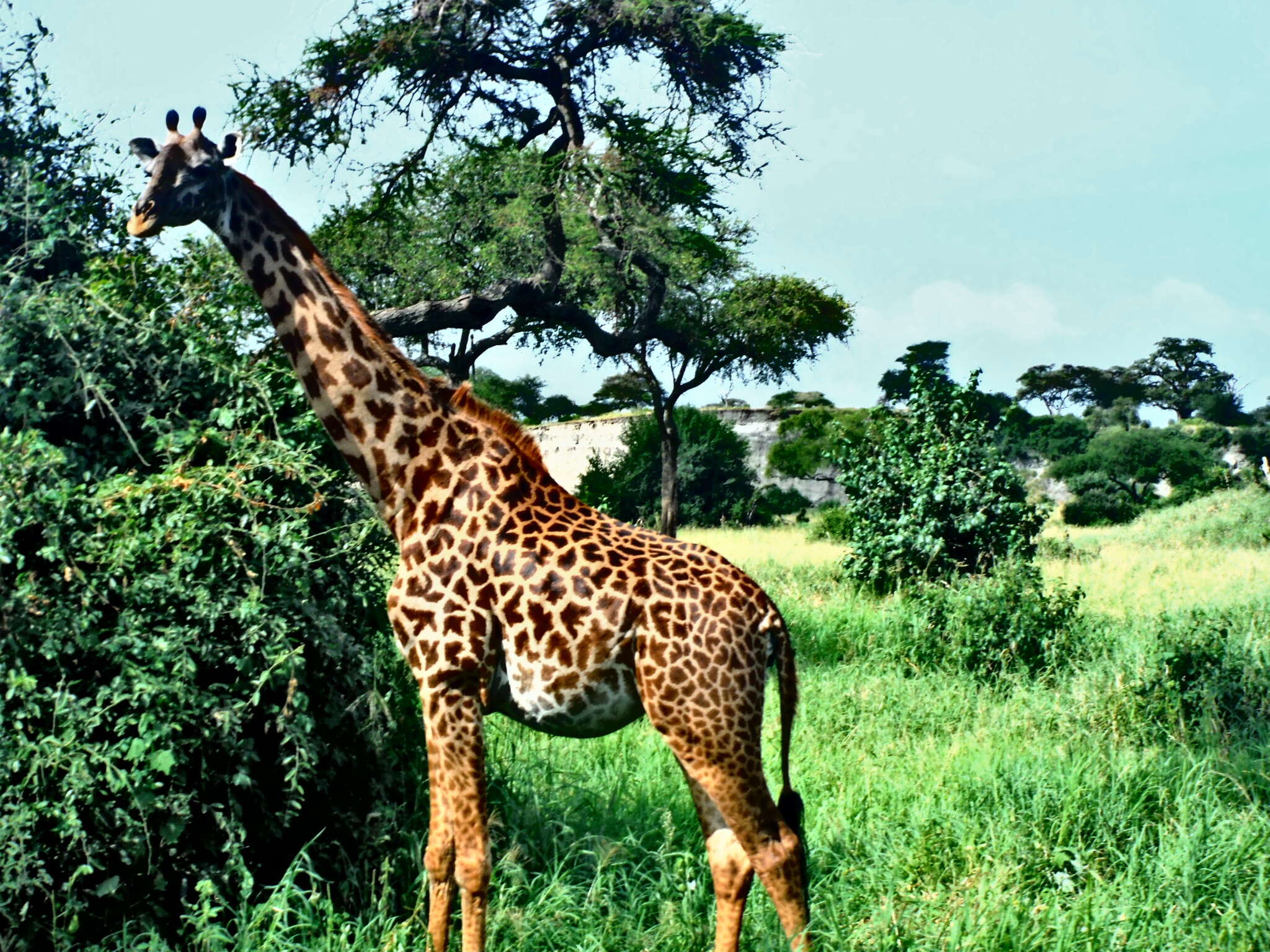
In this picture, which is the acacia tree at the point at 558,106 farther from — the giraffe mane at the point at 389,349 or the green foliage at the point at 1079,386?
the green foliage at the point at 1079,386

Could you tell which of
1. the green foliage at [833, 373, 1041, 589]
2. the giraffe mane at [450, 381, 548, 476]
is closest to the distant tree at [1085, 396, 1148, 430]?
the green foliage at [833, 373, 1041, 589]

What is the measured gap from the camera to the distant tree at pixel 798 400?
39562 millimetres

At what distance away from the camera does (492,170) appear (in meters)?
17.3

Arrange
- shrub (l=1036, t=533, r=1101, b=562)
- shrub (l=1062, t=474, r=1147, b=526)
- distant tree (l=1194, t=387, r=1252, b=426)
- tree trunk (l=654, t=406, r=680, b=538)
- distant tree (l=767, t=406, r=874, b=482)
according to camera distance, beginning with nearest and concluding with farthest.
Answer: shrub (l=1036, t=533, r=1101, b=562) → tree trunk (l=654, t=406, r=680, b=538) → shrub (l=1062, t=474, r=1147, b=526) → distant tree (l=767, t=406, r=874, b=482) → distant tree (l=1194, t=387, r=1252, b=426)

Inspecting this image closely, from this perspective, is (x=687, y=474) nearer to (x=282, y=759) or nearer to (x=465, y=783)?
(x=282, y=759)

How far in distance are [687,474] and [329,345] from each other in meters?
27.9

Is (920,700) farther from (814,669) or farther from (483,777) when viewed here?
(483,777)

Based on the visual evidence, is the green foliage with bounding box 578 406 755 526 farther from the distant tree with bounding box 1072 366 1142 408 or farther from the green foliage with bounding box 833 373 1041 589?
the distant tree with bounding box 1072 366 1142 408

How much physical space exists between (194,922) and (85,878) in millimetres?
491

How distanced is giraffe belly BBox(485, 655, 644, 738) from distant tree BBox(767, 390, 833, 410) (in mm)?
34446

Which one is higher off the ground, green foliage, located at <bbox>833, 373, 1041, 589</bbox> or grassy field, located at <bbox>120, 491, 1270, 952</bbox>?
green foliage, located at <bbox>833, 373, 1041, 589</bbox>

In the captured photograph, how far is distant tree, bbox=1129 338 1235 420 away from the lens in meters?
54.0

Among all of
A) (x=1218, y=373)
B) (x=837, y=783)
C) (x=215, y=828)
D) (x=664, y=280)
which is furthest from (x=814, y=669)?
(x=1218, y=373)

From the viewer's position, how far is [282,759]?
484 centimetres
